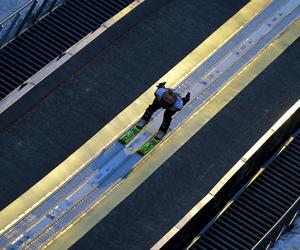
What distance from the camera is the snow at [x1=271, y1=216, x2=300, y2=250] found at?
132 feet

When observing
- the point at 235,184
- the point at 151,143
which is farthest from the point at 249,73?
the point at 235,184

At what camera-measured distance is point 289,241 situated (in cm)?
4047

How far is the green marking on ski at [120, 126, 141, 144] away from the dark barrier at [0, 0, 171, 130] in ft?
9.48

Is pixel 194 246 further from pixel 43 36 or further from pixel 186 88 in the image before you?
pixel 43 36

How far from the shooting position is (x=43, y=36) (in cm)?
4150

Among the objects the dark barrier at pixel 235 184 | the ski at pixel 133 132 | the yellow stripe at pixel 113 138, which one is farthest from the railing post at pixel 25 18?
the dark barrier at pixel 235 184

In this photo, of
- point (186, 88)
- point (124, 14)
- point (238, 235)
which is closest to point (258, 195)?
point (238, 235)

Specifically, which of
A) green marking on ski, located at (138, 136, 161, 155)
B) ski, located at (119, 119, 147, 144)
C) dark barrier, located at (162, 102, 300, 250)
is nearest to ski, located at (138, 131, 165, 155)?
green marking on ski, located at (138, 136, 161, 155)

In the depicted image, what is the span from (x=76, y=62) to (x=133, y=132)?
3.06 meters

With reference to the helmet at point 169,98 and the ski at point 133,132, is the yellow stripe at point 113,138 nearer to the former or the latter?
the ski at point 133,132

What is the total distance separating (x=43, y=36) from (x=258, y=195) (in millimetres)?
8897

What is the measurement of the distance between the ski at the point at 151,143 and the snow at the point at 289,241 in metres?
5.10

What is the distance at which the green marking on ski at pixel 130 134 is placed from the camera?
39.2 m

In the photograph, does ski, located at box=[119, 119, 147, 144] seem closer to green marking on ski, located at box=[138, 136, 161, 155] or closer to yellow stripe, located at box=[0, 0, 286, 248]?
yellow stripe, located at box=[0, 0, 286, 248]
